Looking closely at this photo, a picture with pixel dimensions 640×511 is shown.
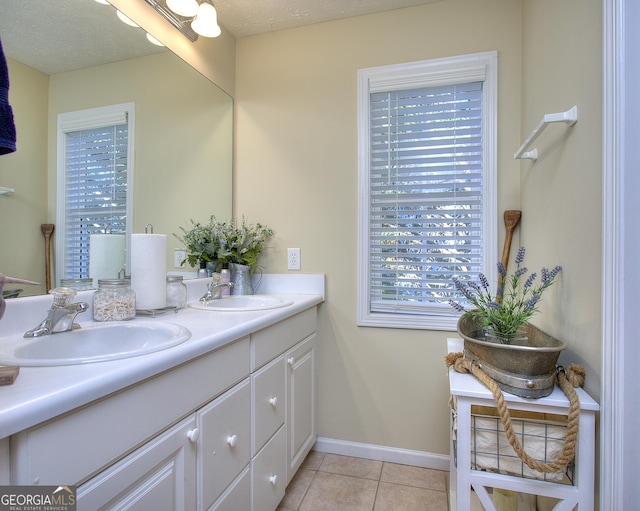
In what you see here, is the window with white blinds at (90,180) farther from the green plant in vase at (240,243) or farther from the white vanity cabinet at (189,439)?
the white vanity cabinet at (189,439)

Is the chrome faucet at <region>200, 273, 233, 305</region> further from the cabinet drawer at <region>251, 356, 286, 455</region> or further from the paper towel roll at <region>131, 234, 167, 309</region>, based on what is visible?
the cabinet drawer at <region>251, 356, 286, 455</region>

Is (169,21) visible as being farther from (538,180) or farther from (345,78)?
(538,180)

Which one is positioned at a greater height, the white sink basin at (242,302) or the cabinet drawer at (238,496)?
the white sink basin at (242,302)

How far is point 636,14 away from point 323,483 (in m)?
2.00

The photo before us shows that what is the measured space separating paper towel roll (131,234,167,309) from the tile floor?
1060mm

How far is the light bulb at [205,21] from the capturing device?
1.53 meters

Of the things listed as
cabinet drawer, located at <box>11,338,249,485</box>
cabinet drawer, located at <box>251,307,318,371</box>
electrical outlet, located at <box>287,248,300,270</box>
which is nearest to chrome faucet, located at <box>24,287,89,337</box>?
cabinet drawer, located at <box>11,338,249,485</box>

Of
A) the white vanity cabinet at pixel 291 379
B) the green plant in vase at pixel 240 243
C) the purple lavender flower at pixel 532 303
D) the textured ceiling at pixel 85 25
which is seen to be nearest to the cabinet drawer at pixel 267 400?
the white vanity cabinet at pixel 291 379

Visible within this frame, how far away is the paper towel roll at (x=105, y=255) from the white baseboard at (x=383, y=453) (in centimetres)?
139

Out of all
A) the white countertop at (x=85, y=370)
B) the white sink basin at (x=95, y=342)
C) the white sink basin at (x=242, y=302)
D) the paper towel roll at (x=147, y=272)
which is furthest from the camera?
the white sink basin at (x=242, y=302)

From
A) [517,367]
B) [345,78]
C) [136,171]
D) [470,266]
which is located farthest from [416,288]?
[136,171]

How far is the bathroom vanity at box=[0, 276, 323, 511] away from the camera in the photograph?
1.80ft

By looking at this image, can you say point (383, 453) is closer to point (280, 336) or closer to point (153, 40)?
point (280, 336)

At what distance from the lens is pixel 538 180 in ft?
4.44
